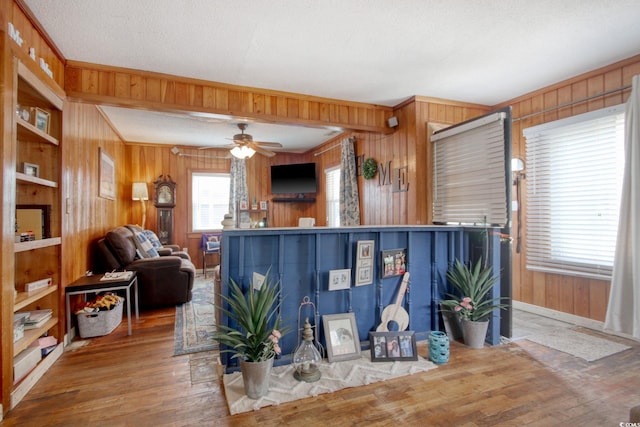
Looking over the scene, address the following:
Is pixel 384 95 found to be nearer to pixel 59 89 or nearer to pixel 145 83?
pixel 145 83

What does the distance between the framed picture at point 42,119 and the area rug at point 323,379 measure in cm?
241

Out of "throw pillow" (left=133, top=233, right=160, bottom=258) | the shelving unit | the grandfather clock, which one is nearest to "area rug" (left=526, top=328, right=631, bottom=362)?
the shelving unit

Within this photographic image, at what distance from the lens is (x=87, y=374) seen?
2.33 meters

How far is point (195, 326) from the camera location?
330 centimetres

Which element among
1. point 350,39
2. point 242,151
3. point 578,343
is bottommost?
point 578,343

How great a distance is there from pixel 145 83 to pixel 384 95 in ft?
8.55

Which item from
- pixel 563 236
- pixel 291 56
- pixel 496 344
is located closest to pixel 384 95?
pixel 291 56

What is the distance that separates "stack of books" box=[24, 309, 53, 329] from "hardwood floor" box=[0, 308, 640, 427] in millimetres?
365

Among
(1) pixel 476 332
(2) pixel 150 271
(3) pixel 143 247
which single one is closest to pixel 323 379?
(1) pixel 476 332

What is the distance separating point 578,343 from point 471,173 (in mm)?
1824

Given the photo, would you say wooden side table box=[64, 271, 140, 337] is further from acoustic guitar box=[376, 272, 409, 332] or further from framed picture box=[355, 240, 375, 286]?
acoustic guitar box=[376, 272, 409, 332]

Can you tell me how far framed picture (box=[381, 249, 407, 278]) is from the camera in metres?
2.78

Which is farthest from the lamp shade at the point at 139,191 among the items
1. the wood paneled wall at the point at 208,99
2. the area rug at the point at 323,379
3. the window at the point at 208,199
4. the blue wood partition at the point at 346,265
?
the area rug at the point at 323,379

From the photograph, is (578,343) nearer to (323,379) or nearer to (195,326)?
(323,379)
